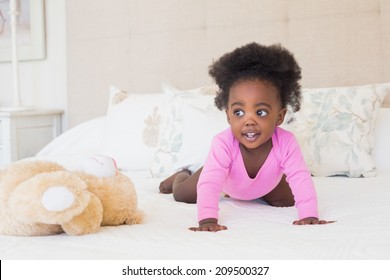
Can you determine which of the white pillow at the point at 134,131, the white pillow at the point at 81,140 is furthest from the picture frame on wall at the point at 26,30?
the white pillow at the point at 134,131

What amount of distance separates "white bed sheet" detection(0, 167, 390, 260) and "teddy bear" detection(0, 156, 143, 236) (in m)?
0.03

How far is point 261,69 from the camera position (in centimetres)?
126

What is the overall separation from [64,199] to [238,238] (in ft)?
1.07

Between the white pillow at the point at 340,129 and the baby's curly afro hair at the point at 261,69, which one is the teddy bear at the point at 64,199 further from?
the white pillow at the point at 340,129

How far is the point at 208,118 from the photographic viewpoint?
1766mm

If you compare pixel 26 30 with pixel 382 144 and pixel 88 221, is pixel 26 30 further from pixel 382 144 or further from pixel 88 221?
pixel 88 221

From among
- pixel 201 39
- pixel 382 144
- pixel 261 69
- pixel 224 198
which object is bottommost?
pixel 224 198

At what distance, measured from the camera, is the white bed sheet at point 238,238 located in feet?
2.85

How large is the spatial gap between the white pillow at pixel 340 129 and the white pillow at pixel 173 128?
346 millimetres

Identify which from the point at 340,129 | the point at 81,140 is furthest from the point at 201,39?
the point at 340,129

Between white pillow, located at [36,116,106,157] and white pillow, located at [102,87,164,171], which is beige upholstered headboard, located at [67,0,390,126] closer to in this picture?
white pillow, located at [36,116,106,157]

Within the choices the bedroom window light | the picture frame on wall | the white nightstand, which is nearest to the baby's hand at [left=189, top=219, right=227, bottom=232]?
the white nightstand

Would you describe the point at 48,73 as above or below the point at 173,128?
above

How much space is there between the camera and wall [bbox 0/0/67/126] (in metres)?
2.85
